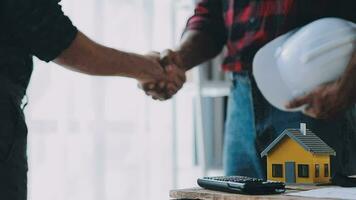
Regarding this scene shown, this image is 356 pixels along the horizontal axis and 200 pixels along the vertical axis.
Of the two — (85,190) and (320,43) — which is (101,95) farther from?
(320,43)

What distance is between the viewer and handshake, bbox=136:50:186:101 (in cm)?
163

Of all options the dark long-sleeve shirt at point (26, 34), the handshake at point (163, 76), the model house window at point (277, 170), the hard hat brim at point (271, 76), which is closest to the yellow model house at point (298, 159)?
the model house window at point (277, 170)

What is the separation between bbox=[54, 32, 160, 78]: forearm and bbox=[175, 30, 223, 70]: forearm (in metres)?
0.23

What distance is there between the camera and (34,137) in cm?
156

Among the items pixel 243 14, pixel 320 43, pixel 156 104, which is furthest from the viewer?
pixel 156 104

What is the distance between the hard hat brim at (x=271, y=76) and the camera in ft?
4.35

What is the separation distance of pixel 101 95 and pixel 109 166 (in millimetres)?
224

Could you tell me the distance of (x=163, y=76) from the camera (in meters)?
1.67

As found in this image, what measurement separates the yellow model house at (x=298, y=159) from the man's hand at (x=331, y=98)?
292 mm

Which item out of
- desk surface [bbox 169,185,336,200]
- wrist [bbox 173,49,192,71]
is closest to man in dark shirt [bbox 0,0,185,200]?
desk surface [bbox 169,185,336,200]

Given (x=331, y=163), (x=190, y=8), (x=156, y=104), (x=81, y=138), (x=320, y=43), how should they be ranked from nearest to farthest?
(x=331, y=163) → (x=320, y=43) → (x=81, y=138) → (x=156, y=104) → (x=190, y=8)

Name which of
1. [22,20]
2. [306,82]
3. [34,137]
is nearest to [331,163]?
[306,82]

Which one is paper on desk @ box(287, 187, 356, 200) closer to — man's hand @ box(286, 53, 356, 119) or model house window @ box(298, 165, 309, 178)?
model house window @ box(298, 165, 309, 178)

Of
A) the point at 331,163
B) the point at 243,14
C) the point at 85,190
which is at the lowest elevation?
the point at 85,190
